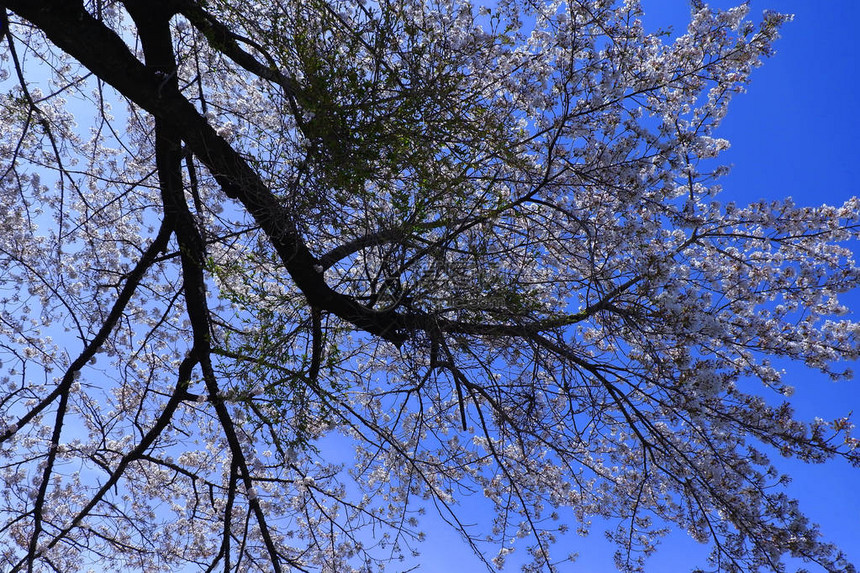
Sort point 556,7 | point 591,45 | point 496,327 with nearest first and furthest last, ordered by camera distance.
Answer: point 496,327, point 591,45, point 556,7

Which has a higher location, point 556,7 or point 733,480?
point 556,7

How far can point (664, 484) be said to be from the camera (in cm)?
485

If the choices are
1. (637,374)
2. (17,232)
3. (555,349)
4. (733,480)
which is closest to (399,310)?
(555,349)

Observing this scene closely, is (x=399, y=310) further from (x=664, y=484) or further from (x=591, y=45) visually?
(x=664, y=484)

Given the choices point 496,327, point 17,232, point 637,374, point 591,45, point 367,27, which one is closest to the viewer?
point 367,27

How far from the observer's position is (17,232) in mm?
6598

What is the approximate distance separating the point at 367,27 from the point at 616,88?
2.10 meters

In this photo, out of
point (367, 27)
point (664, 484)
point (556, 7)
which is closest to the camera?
point (367, 27)

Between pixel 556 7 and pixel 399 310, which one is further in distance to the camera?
pixel 556 7

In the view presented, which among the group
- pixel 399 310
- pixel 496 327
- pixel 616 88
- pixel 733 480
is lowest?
pixel 733 480

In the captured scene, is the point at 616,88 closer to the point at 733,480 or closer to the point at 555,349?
the point at 555,349

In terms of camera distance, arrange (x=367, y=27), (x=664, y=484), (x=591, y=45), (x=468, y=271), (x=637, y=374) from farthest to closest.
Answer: (x=664, y=484)
(x=591, y=45)
(x=468, y=271)
(x=637, y=374)
(x=367, y=27)

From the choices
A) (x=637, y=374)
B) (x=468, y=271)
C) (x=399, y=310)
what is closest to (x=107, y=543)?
(x=399, y=310)

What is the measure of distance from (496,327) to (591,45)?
2282mm
